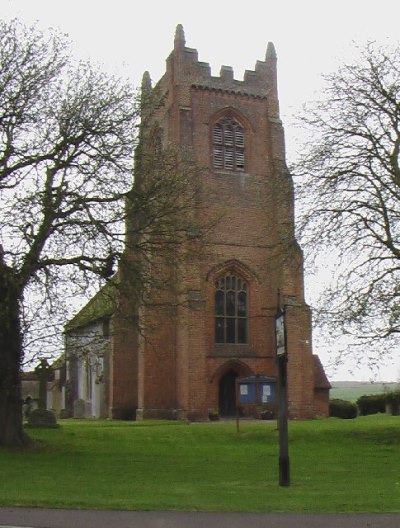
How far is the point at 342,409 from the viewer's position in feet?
141

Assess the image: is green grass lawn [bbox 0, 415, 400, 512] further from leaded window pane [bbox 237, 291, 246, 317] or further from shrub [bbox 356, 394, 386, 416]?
shrub [bbox 356, 394, 386, 416]

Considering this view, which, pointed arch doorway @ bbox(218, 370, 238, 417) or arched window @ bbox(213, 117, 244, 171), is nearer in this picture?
pointed arch doorway @ bbox(218, 370, 238, 417)

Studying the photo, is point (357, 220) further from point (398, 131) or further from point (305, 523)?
point (305, 523)

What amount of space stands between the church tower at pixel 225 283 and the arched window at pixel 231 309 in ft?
0.17

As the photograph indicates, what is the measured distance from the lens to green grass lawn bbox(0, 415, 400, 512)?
10.3m

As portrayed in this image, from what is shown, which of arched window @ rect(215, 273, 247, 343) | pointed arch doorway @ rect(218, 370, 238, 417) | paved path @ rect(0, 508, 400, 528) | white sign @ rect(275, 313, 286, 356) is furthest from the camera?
arched window @ rect(215, 273, 247, 343)

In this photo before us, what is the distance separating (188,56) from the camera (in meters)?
38.2

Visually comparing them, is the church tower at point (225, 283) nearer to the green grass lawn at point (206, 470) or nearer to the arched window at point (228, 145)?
the arched window at point (228, 145)

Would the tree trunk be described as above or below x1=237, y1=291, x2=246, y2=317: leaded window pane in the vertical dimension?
below

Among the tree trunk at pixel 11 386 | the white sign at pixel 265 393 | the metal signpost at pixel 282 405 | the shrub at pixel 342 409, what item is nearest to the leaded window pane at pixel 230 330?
the white sign at pixel 265 393

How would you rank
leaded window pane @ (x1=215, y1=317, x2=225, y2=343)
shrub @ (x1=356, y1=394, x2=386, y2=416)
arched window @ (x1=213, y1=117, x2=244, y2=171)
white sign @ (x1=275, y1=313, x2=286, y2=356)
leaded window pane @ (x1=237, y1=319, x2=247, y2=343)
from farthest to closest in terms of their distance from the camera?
shrub @ (x1=356, y1=394, x2=386, y2=416) < arched window @ (x1=213, y1=117, x2=244, y2=171) < leaded window pane @ (x1=237, y1=319, x2=247, y2=343) < leaded window pane @ (x1=215, y1=317, x2=225, y2=343) < white sign @ (x1=275, y1=313, x2=286, y2=356)

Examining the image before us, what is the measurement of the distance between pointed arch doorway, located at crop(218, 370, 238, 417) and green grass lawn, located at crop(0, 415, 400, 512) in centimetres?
1096

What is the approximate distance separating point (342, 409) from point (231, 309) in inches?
445

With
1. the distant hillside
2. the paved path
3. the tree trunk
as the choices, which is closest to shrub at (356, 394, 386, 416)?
the distant hillside
